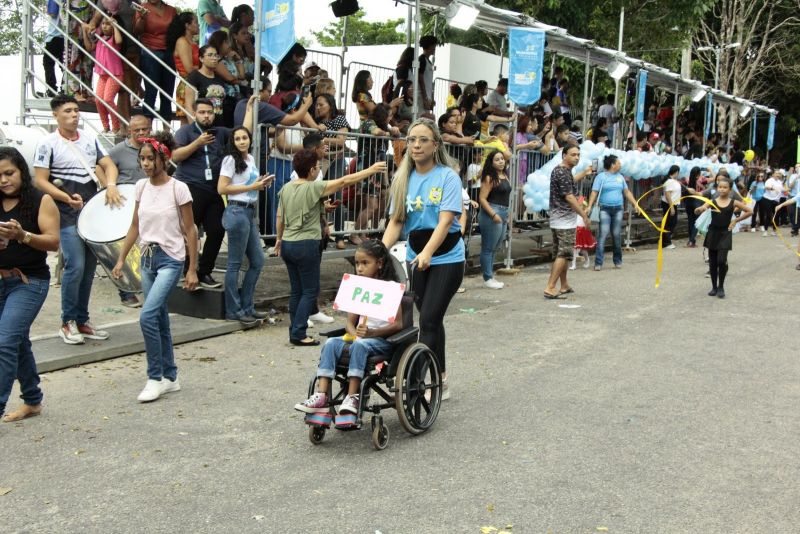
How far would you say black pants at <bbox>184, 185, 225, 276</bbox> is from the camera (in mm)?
8828

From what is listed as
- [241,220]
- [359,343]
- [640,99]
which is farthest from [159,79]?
[640,99]

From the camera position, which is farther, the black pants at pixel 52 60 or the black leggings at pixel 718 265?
the black leggings at pixel 718 265

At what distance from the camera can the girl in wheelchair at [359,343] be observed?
5.14m

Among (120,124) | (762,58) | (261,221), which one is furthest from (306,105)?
(762,58)

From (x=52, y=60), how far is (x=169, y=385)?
275 inches

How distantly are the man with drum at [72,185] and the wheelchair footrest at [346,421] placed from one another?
327 cm

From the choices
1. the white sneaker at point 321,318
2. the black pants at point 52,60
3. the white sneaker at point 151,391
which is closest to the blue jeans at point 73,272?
the white sneaker at point 151,391

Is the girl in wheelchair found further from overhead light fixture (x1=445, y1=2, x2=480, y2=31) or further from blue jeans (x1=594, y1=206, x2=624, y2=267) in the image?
blue jeans (x1=594, y1=206, x2=624, y2=267)

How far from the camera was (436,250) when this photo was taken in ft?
19.4

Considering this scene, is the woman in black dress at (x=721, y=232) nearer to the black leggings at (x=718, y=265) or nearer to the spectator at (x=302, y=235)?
the black leggings at (x=718, y=265)

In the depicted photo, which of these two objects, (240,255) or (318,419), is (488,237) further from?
(318,419)

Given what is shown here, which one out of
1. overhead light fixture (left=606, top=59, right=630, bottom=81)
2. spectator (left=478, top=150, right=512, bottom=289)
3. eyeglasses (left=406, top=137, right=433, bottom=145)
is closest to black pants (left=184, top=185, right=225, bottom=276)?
eyeglasses (left=406, top=137, right=433, bottom=145)

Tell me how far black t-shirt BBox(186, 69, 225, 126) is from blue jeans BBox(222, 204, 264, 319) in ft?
4.46

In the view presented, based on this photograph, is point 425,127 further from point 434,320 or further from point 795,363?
point 795,363
